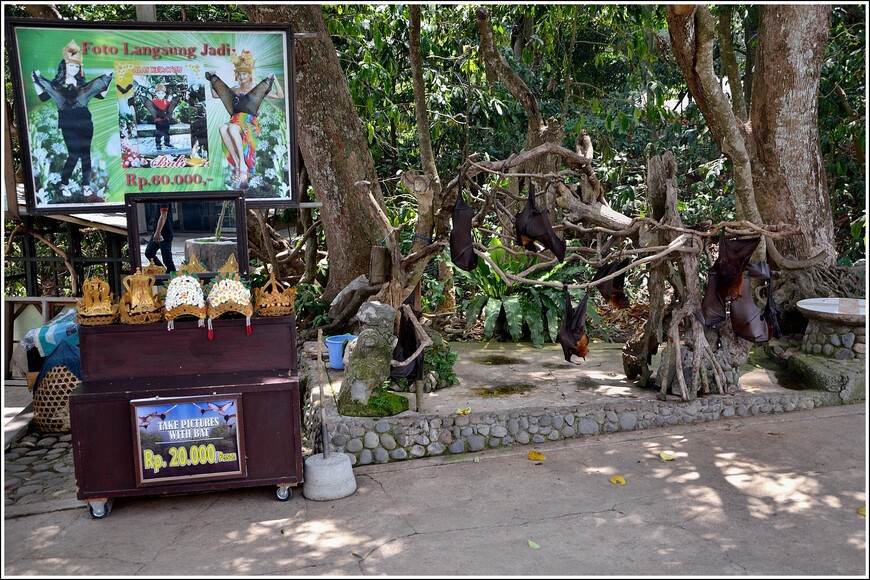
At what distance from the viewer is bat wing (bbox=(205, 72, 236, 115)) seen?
6734mm

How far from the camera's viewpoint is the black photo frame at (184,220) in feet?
21.4

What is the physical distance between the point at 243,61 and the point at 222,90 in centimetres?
32

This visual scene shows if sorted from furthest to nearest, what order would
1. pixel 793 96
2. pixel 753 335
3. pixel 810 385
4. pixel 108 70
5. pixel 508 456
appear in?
pixel 793 96 < pixel 810 385 < pixel 753 335 < pixel 508 456 < pixel 108 70

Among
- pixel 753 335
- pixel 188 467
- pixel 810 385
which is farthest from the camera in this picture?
pixel 810 385

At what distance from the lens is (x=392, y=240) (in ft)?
27.2

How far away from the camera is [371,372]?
7.48 m

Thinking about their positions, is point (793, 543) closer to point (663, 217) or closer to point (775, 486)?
point (775, 486)

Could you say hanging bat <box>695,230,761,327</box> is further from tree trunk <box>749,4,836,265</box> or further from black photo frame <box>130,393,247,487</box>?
black photo frame <box>130,393,247,487</box>

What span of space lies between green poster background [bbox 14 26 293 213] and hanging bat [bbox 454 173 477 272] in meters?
1.92

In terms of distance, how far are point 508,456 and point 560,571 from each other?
2263 mm

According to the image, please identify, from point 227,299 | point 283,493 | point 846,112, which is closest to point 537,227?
point 227,299

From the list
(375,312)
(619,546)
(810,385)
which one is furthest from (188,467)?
(810,385)

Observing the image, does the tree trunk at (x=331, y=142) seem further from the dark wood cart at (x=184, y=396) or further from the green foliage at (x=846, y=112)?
the green foliage at (x=846, y=112)

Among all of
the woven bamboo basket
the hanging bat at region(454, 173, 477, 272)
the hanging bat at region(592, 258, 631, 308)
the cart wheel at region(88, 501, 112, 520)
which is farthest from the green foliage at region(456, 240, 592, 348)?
the cart wheel at region(88, 501, 112, 520)
